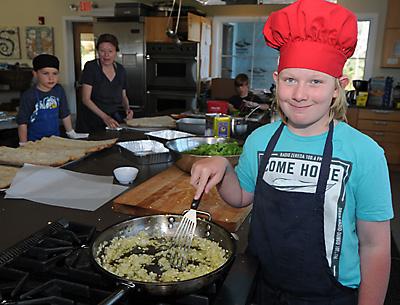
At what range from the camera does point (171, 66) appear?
5.15m

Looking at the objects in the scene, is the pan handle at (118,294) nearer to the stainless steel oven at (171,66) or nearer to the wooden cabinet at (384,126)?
the stainless steel oven at (171,66)

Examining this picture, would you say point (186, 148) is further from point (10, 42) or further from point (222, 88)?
point (10, 42)

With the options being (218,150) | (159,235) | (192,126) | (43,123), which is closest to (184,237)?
(159,235)

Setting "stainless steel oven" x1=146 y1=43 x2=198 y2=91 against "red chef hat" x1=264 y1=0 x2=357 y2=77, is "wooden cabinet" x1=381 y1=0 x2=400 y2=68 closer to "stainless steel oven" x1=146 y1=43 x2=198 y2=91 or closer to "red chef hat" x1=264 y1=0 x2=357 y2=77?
"stainless steel oven" x1=146 y1=43 x2=198 y2=91

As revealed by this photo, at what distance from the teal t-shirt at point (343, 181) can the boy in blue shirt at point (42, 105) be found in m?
1.78

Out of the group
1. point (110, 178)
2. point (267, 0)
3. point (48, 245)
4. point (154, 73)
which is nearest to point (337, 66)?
point (48, 245)

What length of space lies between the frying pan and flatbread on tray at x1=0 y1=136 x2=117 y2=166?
86 centimetres

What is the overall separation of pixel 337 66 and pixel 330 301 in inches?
22.2

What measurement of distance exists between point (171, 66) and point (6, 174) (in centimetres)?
383

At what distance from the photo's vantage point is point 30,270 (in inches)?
32.7

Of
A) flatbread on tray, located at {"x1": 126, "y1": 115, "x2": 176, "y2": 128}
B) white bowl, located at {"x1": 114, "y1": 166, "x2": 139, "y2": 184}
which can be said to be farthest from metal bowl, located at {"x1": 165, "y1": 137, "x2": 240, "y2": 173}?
flatbread on tray, located at {"x1": 126, "y1": 115, "x2": 176, "y2": 128}

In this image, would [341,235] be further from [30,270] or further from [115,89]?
[115,89]

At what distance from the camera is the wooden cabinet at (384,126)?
477cm

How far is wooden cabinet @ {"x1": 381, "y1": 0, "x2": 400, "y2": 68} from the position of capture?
4828 mm
